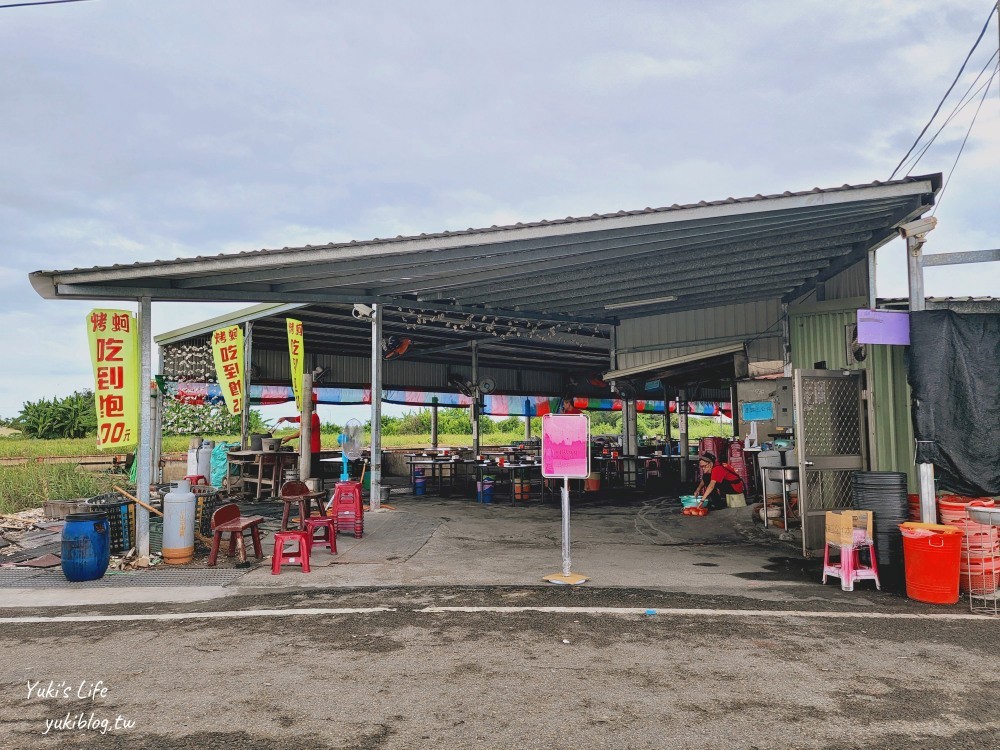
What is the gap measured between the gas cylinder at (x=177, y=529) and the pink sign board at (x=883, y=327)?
8.33m

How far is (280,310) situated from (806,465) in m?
10.2

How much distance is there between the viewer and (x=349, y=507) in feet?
31.4

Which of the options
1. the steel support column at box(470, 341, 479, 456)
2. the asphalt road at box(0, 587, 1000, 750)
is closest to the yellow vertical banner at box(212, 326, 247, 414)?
the asphalt road at box(0, 587, 1000, 750)

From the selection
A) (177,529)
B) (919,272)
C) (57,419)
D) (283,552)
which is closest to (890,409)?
(919,272)

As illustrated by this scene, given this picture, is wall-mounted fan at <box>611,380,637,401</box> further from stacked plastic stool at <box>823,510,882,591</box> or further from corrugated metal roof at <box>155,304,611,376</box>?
stacked plastic stool at <box>823,510,882,591</box>

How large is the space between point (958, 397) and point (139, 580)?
9.34 m

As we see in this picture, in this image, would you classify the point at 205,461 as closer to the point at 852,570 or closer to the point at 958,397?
the point at 852,570

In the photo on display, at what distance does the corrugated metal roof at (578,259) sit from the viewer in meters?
7.48

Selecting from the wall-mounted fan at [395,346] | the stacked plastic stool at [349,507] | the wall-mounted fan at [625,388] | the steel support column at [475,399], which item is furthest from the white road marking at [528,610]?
the steel support column at [475,399]

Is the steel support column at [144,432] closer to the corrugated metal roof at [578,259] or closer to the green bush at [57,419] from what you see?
the corrugated metal roof at [578,259]

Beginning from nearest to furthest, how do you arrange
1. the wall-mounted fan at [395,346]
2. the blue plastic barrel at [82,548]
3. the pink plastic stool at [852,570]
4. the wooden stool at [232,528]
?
the pink plastic stool at [852,570], the blue plastic barrel at [82,548], the wooden stool at [232,528], the wall-mounted fan at [395,346]

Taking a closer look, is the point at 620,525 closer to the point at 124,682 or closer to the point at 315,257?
the point at 315,257

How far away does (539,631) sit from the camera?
5.13 metres

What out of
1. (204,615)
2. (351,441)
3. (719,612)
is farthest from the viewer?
(351,441)
